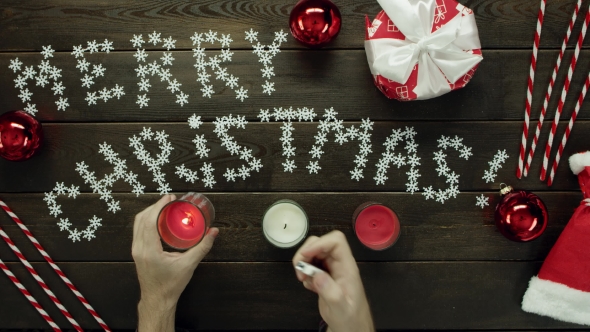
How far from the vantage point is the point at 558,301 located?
1453mm

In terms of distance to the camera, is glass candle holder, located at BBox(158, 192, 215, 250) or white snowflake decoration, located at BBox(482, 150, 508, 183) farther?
white snowflake decoration, located at BBox(482, 150, 508, 183)

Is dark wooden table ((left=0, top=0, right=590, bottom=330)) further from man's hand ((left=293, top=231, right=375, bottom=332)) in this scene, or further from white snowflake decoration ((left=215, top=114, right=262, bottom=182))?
man's hand ((left=293, top=231, right=375, bottom=332))

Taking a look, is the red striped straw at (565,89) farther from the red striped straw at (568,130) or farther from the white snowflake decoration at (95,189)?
the white snowflake decoration at (95,189)

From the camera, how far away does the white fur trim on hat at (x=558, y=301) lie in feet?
4.69

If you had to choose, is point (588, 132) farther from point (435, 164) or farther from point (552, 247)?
point (435, 164)

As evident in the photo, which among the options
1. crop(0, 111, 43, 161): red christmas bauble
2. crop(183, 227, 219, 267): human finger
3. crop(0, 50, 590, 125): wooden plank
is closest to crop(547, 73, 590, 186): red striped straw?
crop(0, 50, 590, 125): wooden plank

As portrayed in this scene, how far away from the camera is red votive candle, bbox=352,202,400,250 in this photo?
4.59 ft

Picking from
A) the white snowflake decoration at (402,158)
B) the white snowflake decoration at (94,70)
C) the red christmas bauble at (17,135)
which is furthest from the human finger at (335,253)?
the red christmas bauble at (17,135)

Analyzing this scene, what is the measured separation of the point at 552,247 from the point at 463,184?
0.38 meters

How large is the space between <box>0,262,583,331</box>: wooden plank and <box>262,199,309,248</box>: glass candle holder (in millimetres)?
186

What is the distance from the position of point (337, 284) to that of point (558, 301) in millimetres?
890

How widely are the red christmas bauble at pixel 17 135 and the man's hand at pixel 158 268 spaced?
1.54 ft

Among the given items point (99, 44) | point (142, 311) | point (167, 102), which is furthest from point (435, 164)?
point (99, 44)

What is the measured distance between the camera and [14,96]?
1.54m
